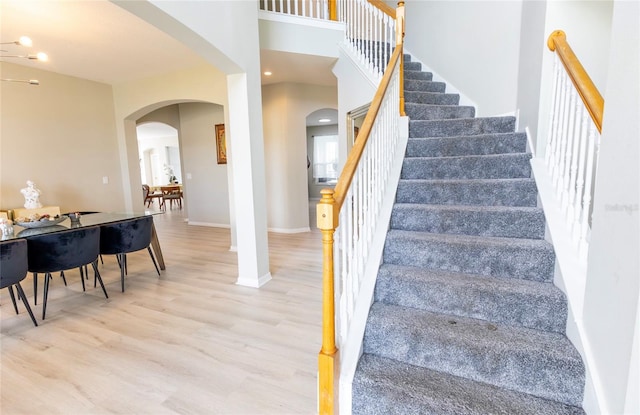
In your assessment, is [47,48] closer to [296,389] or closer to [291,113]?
[291,113]

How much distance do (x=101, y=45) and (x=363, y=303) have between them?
165 inches

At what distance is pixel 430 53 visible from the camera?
13.9 feet

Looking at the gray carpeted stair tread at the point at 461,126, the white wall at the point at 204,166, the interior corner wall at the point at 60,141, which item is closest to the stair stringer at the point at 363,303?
the gray carpeted stair tread at the point at 461,126

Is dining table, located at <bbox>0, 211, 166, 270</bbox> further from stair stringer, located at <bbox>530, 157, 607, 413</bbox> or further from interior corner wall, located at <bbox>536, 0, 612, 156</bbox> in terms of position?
interior corner wall, located at <bbox>536, 0, 612, 156</bbox>

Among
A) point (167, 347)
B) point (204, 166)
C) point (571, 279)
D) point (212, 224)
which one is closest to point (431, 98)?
point (571, 279)

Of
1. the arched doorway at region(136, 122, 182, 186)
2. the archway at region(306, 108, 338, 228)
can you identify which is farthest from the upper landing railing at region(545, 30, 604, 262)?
the arched doorway at region(136, 122, 182, 186)

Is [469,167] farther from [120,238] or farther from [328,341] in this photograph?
[120,238]

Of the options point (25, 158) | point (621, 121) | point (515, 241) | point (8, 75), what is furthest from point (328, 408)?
point (8, 75)

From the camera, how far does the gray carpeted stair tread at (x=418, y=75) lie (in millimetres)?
4062

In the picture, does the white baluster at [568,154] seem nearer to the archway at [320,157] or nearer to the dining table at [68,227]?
the dining table at [68,227]

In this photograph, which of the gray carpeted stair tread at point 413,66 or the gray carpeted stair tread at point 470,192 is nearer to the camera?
the gray carpeted stair tread at point 470,192

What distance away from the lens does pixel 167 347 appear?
6.92ft

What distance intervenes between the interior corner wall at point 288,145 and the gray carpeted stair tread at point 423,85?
7.47 ft

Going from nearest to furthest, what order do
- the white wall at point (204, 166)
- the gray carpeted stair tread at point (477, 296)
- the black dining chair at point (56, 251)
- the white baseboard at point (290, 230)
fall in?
the gray carpeted stair tread at point (477, 296) → the black dining chair at point (56, 251) → the white baseboard at point (290, 230) → the white wall at point (204, 166)
